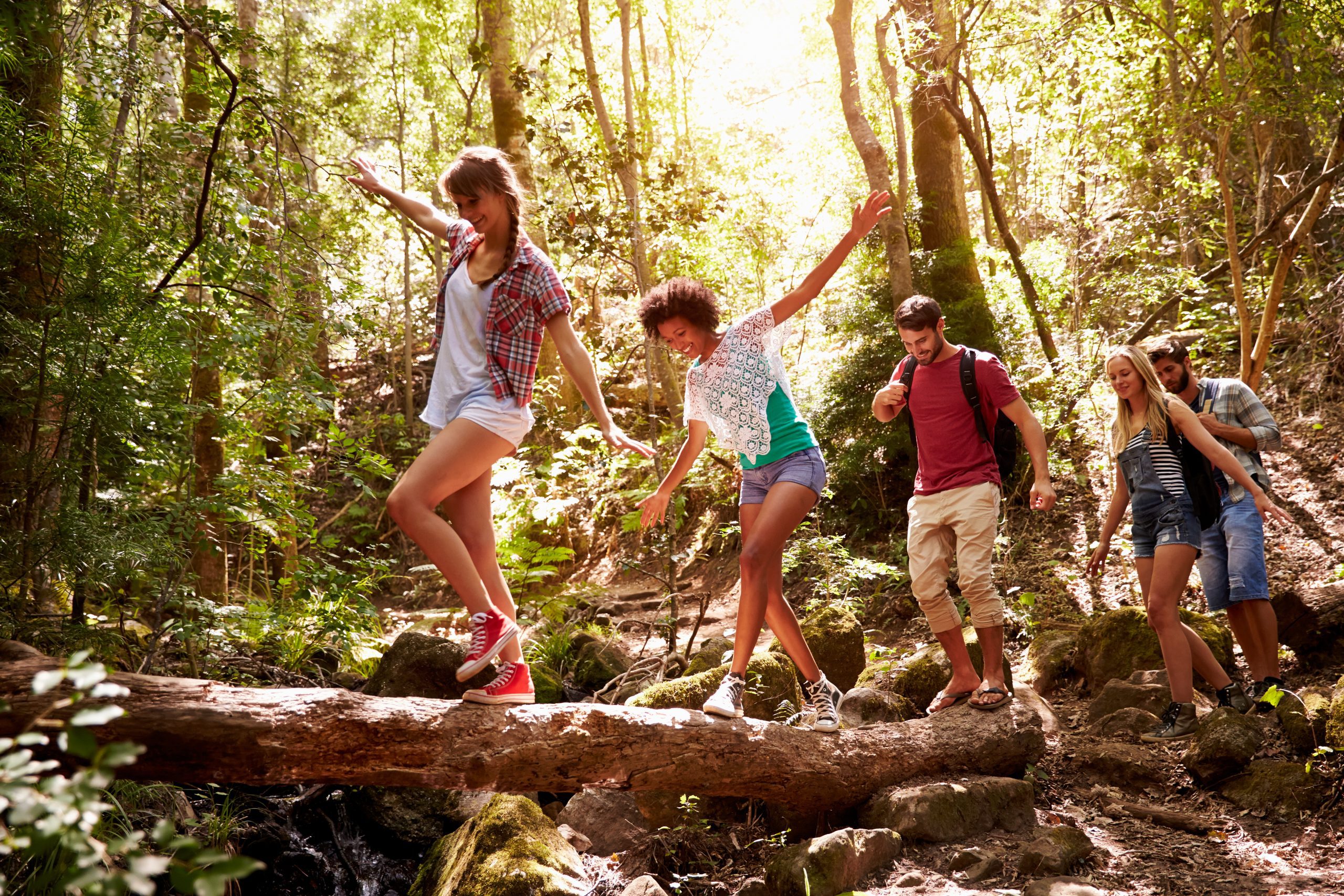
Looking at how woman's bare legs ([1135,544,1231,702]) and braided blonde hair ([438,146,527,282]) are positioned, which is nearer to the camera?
braided blonde hair ([438,146,527,282])

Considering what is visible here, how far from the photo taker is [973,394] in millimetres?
4668

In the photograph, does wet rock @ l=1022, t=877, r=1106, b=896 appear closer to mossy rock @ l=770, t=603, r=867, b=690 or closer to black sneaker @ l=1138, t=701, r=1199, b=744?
black sneaker @ l=1138, t=701, r=1199, b=744

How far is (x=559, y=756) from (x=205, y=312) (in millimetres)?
4698

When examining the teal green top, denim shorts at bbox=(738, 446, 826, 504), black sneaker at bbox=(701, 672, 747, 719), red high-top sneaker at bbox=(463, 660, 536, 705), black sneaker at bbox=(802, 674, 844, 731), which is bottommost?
black sneaker at bbox=(802, 674, 844, 731)

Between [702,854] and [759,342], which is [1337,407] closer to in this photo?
[759,342]

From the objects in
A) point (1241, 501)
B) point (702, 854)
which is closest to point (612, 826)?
point (702, 854)

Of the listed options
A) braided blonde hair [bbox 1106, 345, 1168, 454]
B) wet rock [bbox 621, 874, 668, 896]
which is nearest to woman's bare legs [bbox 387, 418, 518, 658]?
wet rock [bbox 621, 874, 668, 896]

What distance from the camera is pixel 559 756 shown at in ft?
12.3

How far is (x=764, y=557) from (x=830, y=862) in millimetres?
1342

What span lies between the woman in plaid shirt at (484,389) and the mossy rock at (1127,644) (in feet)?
13.9

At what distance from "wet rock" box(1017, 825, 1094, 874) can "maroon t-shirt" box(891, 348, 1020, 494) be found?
1.74 m

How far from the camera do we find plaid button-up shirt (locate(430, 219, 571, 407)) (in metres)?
3.74

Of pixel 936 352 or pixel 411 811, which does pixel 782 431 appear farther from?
pixel 411 811

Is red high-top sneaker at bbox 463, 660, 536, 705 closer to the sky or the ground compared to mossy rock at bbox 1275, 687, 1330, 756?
closer to the sky
